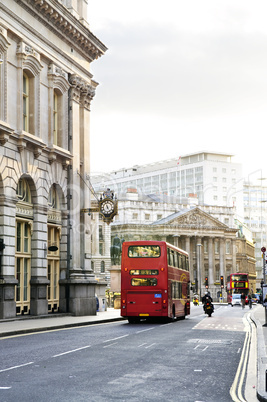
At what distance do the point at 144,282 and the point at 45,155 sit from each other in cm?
914

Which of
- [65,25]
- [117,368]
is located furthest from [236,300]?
[117,368]

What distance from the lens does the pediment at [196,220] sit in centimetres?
13062

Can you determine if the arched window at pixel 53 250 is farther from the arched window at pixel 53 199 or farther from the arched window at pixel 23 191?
the arched window at pixel 23 191

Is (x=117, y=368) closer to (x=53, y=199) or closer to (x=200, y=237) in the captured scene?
(x=53, y=199)

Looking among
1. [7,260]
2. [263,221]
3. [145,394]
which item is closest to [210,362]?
[145,394]

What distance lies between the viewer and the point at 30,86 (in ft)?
111

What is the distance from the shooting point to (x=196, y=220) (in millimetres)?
134375

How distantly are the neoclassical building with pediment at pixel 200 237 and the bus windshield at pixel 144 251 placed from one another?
85.5 metres

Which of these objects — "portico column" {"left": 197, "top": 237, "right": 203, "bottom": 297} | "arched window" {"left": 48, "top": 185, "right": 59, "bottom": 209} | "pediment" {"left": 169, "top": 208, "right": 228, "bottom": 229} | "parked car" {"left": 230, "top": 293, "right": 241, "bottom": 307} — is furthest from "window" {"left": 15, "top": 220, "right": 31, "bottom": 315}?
"pediment" {"left": 169, "top": 208, "right": 228, "bottom": 229}

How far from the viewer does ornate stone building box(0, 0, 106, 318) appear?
30500mm

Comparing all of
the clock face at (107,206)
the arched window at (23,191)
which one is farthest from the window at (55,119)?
the clock face at (107,206)

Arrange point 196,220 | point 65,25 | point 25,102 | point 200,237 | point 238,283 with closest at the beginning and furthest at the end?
point 25,102 < point 65,25 < point 238,283 < point 196,220 < point 200,237

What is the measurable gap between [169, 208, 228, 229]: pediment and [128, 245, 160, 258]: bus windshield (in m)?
97.4

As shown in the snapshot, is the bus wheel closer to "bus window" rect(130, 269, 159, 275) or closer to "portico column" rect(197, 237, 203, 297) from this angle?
"bus window" rect(130, 269, 159, 275)
